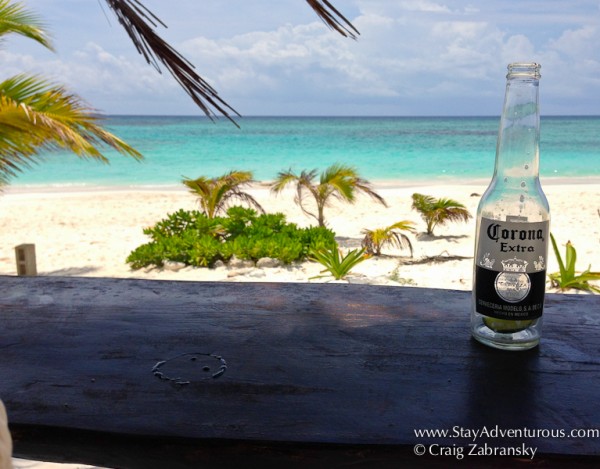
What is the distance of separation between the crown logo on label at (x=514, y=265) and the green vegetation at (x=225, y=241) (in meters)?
3.91

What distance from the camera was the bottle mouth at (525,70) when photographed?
2.79ft

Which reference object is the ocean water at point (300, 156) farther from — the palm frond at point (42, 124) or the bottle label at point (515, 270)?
the bottle label at point (515, 270)

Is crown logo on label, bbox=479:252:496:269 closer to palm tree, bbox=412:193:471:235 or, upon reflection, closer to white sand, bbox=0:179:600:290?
white sand, bbox=0:179:600:290

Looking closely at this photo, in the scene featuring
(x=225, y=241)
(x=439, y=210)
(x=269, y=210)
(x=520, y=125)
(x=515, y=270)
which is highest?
(x=520, y=125)

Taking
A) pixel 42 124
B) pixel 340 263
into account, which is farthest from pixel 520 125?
pixel 340 263

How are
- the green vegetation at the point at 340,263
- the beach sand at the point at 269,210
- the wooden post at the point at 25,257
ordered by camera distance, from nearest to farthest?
1. the wooden post at the point at 25,257
2. the green vegetation at the point at 340,263
3. the beach sand at the point at 269,210

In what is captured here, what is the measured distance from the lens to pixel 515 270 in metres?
0.85

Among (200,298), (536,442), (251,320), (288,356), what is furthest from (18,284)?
(536,442)

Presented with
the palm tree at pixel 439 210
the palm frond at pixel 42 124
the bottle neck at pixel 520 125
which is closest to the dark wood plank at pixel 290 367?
the bottle neck at pixel 520 125

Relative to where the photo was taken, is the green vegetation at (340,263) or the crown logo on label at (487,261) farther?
the green vegetation at (340,263)

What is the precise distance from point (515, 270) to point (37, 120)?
3300 mm

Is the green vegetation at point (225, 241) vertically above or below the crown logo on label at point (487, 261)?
below

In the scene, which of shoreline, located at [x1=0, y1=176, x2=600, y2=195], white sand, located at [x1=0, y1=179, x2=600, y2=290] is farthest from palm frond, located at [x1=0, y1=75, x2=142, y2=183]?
shoreline, located at [x1=0, y1=176, x2=600, y2=195]

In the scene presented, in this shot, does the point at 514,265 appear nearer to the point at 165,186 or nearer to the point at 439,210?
the point at 439,210
